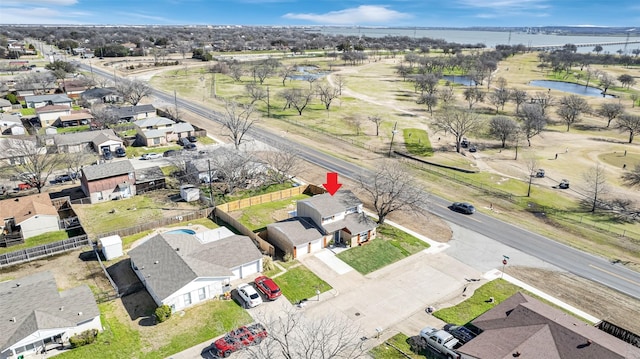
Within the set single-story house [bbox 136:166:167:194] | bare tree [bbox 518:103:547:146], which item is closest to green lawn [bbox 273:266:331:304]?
single-story house [bbox 136:166:167:194]

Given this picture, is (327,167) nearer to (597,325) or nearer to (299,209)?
(299,209)

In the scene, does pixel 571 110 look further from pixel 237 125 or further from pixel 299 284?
pixel 299 284

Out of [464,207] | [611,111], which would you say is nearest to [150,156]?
[464,207]

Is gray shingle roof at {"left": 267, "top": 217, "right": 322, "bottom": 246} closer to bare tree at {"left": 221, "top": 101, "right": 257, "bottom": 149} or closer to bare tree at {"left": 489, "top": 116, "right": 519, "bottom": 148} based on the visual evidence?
bare tree at {"left": 221, "top": 101, "right": 257, "bottom": 149}

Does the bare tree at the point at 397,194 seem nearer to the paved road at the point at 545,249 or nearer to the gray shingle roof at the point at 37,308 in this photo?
the paved road at the point at 545,249

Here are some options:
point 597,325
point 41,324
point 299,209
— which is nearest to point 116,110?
point 299,209
